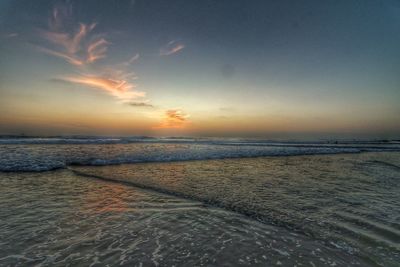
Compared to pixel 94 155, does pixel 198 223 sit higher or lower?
lower

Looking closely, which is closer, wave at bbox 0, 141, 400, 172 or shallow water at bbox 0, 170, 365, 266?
shallow water at bbox 0, 170, 365, 266

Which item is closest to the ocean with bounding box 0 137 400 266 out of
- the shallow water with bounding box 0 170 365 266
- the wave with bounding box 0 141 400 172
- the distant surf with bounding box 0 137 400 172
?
the shallow water with bounding box 0 170 365 266

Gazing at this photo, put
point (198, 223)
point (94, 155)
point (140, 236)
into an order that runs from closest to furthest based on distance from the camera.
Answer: point (140, 236), point (198, 223), point (94, 155)

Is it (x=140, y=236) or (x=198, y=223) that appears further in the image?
(x=198, y=223)

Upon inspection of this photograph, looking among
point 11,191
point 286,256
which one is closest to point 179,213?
point 286,256

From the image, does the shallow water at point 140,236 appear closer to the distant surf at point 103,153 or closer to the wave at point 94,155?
the wave at point 94,155

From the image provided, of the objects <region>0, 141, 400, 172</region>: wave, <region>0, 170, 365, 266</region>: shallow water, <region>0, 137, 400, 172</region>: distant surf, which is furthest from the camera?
<region>0, 137, 400, 172</region>: distant surf

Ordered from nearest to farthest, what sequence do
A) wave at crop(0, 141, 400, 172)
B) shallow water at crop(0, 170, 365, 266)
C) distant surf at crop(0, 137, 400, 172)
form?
shallow water at crop(0, 170, 365, 266), wave at crop(0, 141, 400, 172), distant surf at crop(0, 137, 400, 172)

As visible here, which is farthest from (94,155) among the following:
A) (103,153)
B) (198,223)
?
(198,223)

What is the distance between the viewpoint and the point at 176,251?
420cm

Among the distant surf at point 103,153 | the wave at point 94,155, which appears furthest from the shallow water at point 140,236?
the distant surf at point 103,153

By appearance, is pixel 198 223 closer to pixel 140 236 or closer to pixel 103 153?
pixel 140 236

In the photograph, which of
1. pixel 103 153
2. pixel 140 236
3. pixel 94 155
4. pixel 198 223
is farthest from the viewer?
pixel 103 153

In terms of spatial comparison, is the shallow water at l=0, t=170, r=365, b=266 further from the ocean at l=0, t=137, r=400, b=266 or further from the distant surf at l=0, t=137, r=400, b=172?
the distant surf at l=0, t=137, r=400, b=172
